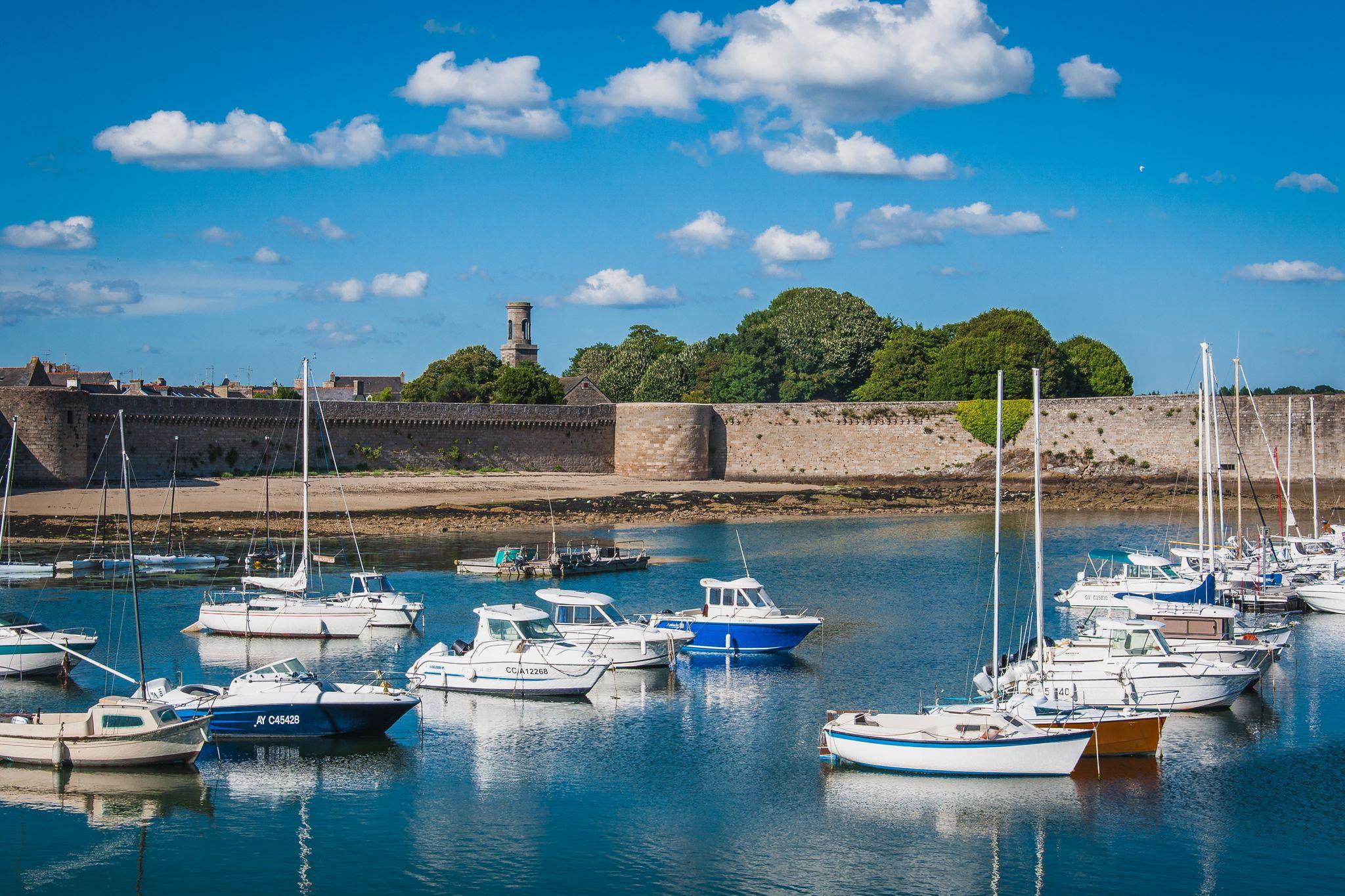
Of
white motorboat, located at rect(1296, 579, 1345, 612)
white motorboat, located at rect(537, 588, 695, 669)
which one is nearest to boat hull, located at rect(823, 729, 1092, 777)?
white motorboat, located at rect(537, 588, 695, 669)

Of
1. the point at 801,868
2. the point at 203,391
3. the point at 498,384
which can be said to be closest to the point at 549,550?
the point at 801,868

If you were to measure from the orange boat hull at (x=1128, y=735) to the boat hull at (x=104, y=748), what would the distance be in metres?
11.2

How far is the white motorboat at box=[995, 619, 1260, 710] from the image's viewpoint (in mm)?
19312

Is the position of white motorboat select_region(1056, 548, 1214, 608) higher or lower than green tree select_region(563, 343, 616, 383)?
lower

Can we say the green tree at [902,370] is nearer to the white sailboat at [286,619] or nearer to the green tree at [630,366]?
the green tree at [630,366]

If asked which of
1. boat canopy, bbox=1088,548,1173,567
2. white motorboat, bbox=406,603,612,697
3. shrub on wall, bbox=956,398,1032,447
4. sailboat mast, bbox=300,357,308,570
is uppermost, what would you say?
shrub on wall, bbox=956,398,1032,447

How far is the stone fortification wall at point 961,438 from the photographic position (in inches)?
2101

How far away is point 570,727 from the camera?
19781 millimetres

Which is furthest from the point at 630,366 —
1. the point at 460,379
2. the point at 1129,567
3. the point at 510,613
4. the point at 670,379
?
the point at 510,613

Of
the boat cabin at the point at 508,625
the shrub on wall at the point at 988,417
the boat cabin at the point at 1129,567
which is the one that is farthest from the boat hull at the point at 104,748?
the shrub on wall at the point at 988,417

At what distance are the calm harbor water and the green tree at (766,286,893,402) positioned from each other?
169ft

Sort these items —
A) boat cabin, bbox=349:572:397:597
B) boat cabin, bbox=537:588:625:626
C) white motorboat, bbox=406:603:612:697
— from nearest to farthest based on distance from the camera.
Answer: white motorboat, bbox=406:603:612:697 < boat cabin, bbox=537:588:625:626 < boat cabin, bbox=349:572:397:597

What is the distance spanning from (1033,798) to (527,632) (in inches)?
337

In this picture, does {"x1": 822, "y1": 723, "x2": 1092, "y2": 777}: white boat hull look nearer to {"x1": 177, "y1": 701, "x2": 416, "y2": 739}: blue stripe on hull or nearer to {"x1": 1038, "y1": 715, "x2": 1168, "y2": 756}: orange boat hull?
{"x1": 1038, "y1": 715, "x2": 1168, "y2": 756}: orange boat hull
